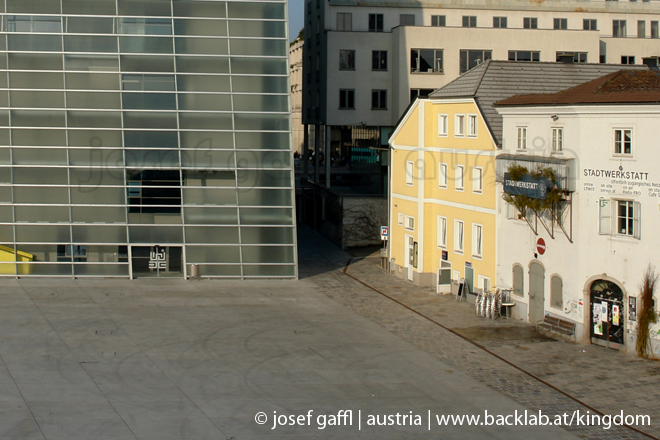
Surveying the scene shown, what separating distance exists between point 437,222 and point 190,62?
16166mm

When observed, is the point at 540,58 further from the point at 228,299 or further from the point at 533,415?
the point at 533,415

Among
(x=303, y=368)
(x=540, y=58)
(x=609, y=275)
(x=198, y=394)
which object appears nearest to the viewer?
(x=198, y=394)

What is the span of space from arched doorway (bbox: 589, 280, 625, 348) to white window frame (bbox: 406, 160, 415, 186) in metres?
15.8

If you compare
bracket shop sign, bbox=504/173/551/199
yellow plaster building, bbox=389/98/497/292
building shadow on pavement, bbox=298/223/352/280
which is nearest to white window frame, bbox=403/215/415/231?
yellow plaster building, bbox=389/98/497/292

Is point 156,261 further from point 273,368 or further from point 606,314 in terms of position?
point 606,314

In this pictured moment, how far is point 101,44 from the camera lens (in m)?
45.6

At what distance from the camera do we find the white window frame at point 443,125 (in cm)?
4288

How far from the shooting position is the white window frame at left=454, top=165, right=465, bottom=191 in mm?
41062

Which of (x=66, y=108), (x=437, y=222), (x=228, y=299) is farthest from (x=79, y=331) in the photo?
(x=437, y=222)

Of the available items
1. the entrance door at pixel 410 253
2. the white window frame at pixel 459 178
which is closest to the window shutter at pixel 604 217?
the white window frame at pixel 459 178

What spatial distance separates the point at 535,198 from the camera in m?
33.4

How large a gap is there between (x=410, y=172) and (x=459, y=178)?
205 inches

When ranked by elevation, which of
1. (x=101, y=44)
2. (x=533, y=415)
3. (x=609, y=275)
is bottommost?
(x=533, y=415)

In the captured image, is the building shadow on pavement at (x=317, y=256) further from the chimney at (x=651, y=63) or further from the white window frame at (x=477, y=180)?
the chimney at (x=651, y=63)
